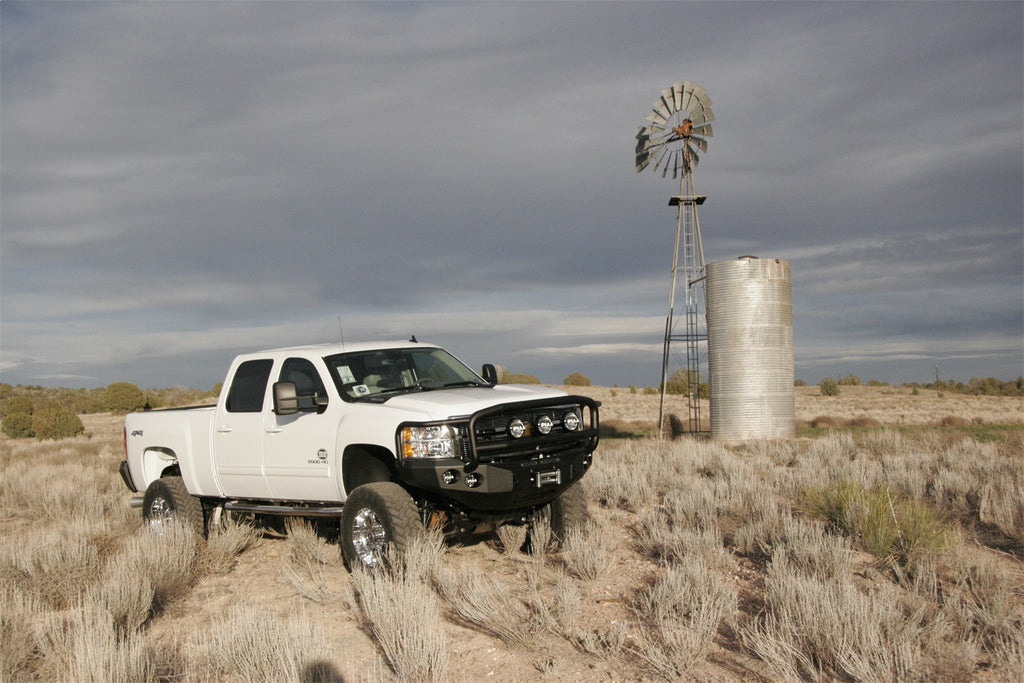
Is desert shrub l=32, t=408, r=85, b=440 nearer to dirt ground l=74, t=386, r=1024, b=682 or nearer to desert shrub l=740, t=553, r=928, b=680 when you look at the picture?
dirt ground l=74, t=386, r=1024, b=682

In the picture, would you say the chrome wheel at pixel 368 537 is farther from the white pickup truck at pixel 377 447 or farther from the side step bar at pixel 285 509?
the side step bar at pixel 285 509

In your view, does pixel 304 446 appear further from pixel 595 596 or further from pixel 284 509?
pixel 595 596

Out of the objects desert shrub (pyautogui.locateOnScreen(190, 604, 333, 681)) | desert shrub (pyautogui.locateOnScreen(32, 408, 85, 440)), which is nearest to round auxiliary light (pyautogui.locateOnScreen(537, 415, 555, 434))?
desert shrub (pyautogui.locateOnScreen(190, 604, 333, 681))

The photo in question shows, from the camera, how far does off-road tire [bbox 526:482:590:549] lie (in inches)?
349

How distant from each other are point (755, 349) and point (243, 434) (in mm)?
18242

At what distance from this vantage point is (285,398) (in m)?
8.04

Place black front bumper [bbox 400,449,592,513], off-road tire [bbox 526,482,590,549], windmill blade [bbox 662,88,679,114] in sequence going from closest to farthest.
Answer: black front bumper [bbox 400,449,592,513] → off-road tire [bbox 526,482,590,549] → windmill blade [bbox 662,88,679,114]

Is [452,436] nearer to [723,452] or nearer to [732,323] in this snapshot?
[723,452]

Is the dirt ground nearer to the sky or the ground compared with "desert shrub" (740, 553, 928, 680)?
nearer to the ground

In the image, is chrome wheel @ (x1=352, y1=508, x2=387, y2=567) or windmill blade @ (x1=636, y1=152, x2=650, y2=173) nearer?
chrome wheel @ (x1=352, y1=508, x2=387, y2=567)

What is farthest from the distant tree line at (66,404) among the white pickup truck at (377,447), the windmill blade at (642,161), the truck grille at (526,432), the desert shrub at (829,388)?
the desert shrub at (829,388)

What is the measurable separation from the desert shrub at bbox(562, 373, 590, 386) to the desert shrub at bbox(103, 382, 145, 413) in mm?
26745

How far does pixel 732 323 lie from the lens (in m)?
24.7

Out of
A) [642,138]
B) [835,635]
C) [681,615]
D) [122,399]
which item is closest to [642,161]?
[642,138]
